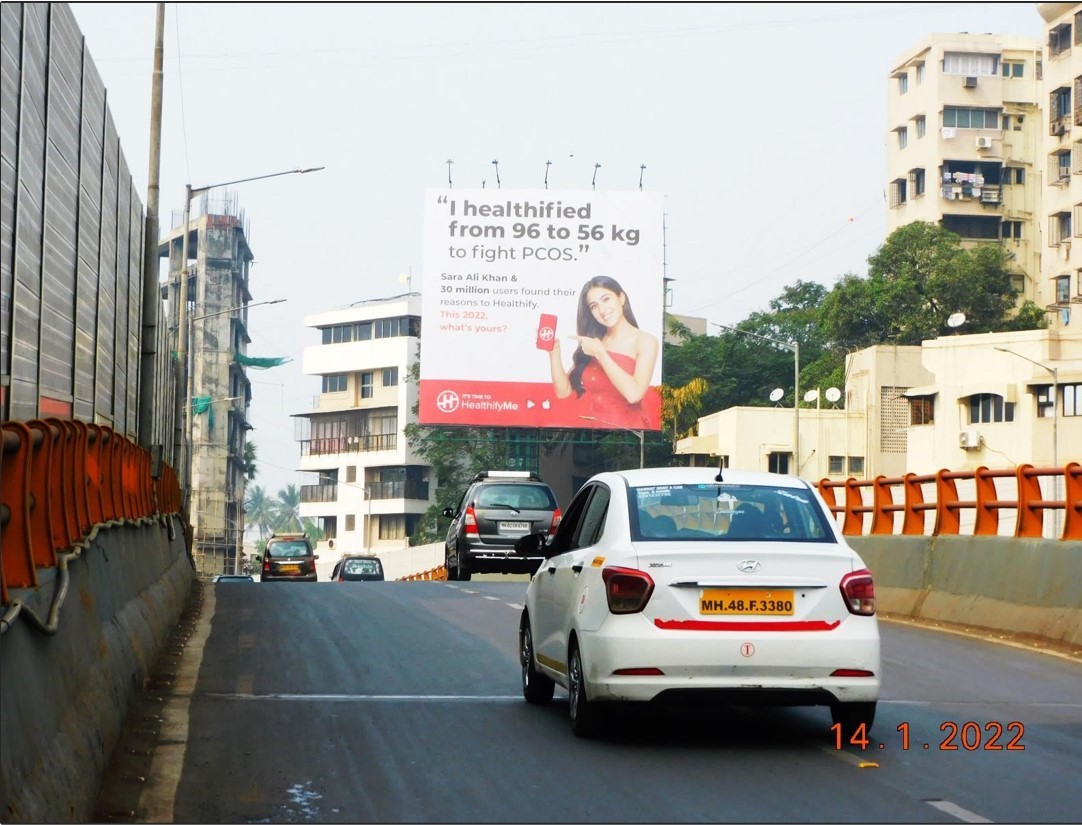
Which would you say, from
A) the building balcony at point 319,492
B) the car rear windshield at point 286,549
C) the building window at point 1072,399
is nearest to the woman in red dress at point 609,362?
the car rear windshield at point 286,549

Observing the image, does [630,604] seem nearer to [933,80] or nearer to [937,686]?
[937,686]

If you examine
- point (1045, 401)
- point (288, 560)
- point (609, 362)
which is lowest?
point (288, 560)

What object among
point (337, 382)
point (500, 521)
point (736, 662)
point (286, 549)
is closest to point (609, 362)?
point (286, 549)

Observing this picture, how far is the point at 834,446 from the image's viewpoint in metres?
82.3

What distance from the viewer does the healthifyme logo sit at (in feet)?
202

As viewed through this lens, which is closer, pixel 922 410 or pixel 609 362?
pixel 609 362

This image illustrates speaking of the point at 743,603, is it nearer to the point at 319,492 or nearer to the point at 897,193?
the point at 897,193

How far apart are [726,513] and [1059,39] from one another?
262ft

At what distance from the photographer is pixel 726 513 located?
10023 millimetres

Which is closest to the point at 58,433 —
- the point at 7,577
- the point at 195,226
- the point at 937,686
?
the point at 7,577

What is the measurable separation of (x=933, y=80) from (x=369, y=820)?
331 ft

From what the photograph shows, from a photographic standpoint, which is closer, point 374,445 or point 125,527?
point 125,527

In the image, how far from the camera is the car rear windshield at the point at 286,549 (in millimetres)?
55344

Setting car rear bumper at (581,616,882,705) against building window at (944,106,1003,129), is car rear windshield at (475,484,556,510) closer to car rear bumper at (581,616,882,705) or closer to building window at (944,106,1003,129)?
car rear bumper at (581,616,882,705)
